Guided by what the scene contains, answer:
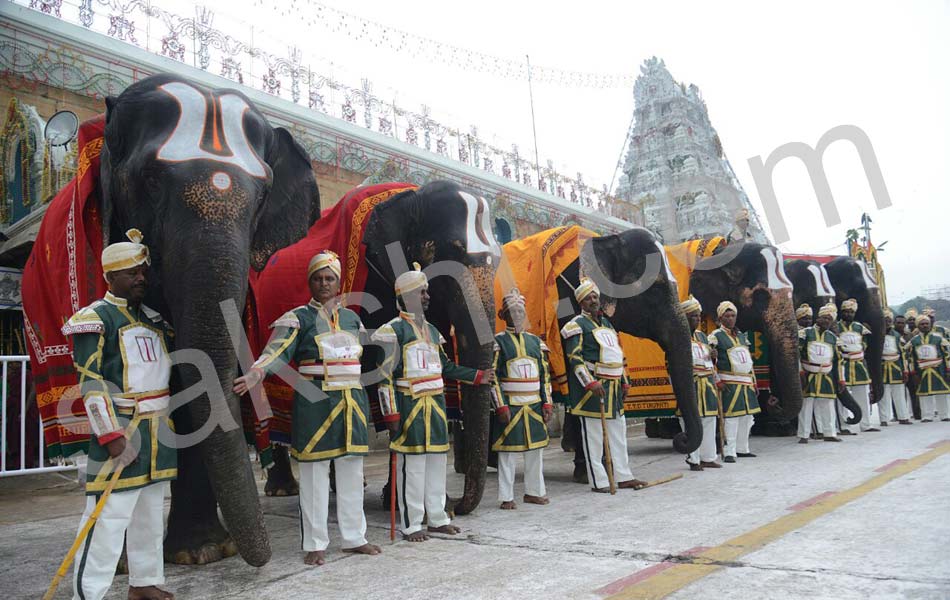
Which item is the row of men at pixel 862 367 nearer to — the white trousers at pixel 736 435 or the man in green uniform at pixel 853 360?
the man in green uniform at pixel 853 360

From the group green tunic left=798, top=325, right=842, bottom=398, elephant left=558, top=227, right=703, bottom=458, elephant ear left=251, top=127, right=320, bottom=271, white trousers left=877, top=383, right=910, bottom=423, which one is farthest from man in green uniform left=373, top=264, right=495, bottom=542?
white trousers left=877, top=383, right=910, bottom=423

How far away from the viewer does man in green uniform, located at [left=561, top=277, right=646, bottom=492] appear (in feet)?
20.5

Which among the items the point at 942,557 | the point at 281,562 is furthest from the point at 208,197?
the point at 942,557

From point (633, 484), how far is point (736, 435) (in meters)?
2.36

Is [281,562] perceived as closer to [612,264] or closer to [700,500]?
[700,500]

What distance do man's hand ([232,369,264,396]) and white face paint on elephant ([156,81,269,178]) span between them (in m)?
1.10

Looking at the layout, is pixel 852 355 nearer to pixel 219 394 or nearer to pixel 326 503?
pixel 326 503

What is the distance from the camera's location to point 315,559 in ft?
13.1

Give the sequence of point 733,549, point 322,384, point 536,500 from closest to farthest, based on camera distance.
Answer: point 733,549 → point 322,384 → point 536,500

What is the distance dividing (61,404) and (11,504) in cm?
335

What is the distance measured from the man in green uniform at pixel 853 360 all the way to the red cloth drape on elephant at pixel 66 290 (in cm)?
968

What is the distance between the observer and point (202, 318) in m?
3.40

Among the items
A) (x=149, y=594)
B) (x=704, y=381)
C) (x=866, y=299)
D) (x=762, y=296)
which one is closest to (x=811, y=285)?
(x=866, y=299)

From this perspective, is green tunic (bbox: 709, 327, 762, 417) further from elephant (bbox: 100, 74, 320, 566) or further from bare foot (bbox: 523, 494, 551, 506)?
elephant (bbox: 100, 74, 320, 566)
